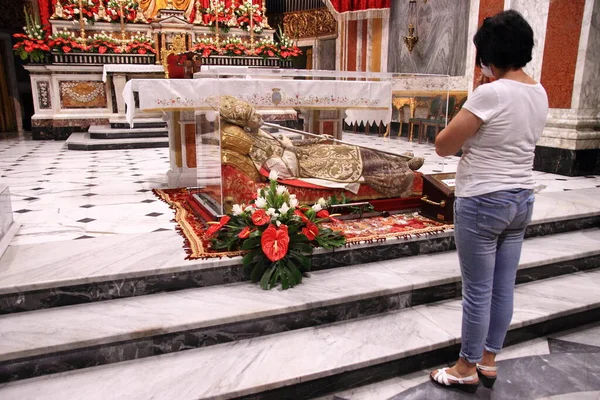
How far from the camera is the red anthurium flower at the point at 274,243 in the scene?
3029mm

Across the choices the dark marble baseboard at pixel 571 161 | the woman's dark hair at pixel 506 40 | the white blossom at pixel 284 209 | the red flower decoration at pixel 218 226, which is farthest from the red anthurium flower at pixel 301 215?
the dark marble baseboard at pixel 571 161

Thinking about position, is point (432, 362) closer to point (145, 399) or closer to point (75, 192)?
point (145, 399)

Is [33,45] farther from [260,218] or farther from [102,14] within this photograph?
[260,218]

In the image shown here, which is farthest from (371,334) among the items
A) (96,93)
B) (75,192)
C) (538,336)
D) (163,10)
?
(163,10)

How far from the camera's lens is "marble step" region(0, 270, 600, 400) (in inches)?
91.6

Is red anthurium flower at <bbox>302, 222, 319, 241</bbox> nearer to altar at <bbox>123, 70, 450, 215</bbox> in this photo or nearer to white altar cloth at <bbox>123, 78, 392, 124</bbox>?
altar at <bbox>123, 70, 450, 215</bbox>

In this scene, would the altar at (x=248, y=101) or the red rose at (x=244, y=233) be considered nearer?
the red rose at (x=244, y=233)

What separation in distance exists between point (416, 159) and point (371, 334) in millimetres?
2226

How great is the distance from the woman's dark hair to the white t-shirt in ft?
0.29

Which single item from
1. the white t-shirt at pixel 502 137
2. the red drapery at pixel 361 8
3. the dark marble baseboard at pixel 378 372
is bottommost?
the dark marble baseboard at pixel 378 372

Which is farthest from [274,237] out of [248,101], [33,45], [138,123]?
[33,45]

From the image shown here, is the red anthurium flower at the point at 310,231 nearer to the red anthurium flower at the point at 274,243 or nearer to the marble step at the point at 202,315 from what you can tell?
the red anthurium flower at the point at 274,243

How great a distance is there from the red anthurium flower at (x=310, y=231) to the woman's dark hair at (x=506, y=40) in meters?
1.62

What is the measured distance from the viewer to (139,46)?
10609mm
